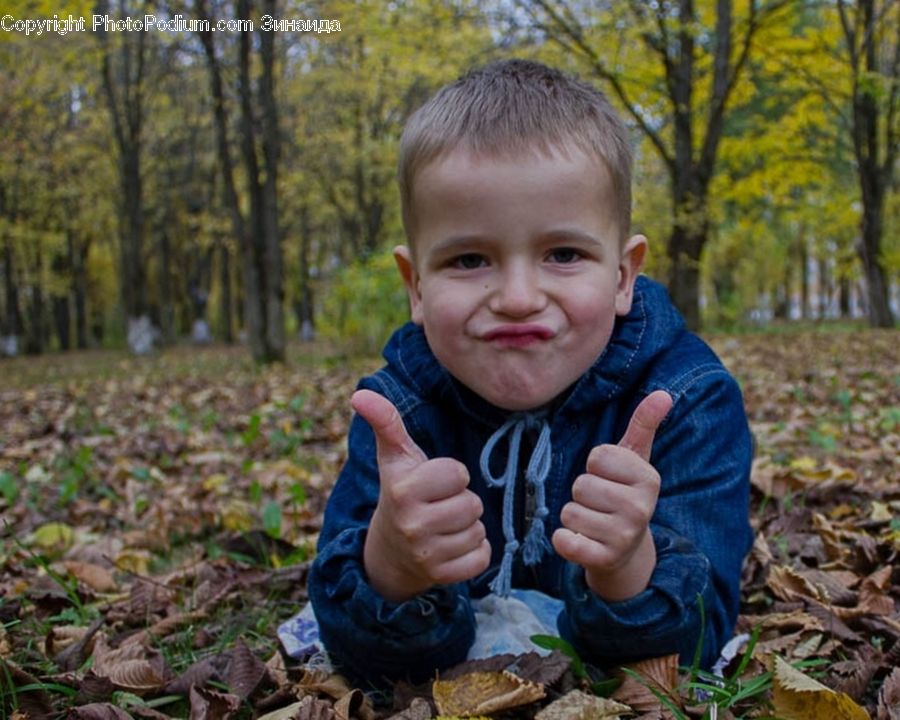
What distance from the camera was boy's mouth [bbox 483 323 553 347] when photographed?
1.50 metres

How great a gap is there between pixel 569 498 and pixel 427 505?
504 mm

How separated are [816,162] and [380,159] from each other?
10.8 metres

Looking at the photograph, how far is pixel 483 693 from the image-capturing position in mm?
1487

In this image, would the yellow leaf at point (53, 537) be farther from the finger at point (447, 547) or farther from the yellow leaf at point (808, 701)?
the yellow leaf at point (808, 701)

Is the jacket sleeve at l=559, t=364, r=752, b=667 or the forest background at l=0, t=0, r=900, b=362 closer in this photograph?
→ the jacket sleeve at l=559, t=364, r=752, b=667

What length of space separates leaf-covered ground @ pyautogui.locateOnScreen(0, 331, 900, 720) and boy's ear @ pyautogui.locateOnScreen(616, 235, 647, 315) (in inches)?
26.1

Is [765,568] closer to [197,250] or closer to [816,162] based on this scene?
[816,162]

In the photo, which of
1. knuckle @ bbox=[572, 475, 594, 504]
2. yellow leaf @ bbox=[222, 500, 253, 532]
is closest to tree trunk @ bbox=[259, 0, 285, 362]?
yellow leaf @ bbox=[222, 500, 253, 532]

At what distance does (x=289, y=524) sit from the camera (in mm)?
3201

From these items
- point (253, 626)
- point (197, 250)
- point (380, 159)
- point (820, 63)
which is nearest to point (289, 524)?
point (253, 626)

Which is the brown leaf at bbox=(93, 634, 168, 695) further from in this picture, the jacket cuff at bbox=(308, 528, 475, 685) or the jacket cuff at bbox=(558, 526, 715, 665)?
the jacket cuff at bbox=(558, 526, 715, 665)

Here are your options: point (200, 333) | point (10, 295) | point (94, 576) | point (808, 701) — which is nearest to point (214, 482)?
point (94, 576)

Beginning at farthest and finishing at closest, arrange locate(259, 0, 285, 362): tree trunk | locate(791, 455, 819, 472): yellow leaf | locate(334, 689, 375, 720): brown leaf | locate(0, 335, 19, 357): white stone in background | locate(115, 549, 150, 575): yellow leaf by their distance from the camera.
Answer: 1. locate(0, 335, 19, 357): white stone in background
2. locate(259, 0, 285, 362): tree trunk
3. locate(791, 455, 819, 472): yellow leaf
4. locate(115, 549, 150, 575): yellow leaf
5. locate(334, 689, 375, 720): brown leaf

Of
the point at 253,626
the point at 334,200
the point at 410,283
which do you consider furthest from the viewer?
the point at 334,200
